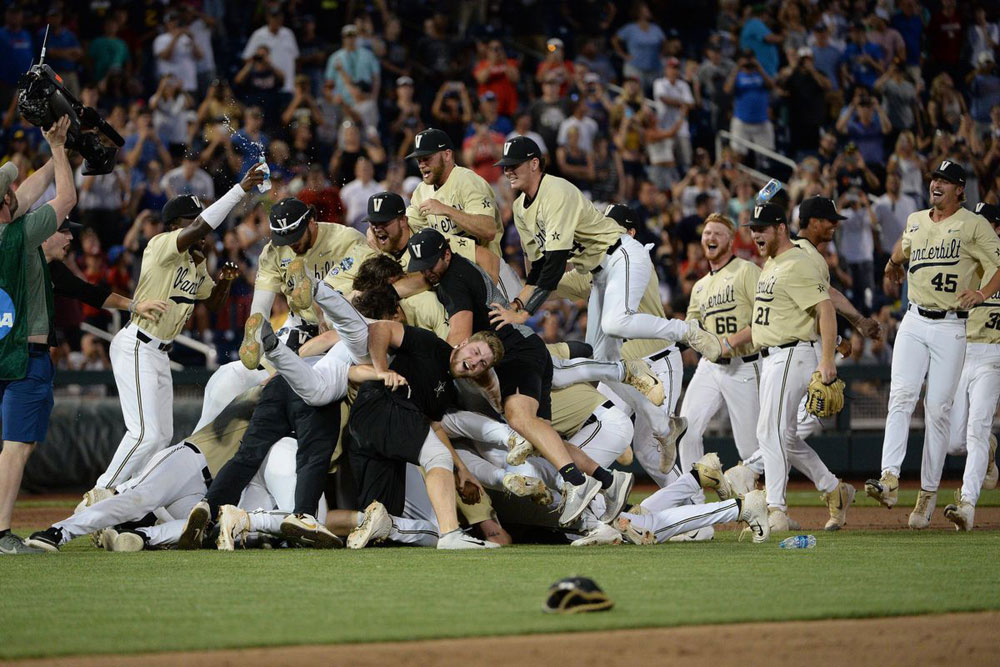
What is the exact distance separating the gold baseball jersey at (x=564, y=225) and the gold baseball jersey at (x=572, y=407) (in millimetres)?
1029

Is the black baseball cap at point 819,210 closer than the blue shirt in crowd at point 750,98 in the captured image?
Yes

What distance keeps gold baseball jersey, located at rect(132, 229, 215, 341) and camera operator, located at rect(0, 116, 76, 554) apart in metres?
2.04

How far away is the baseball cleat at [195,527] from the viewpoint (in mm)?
7929

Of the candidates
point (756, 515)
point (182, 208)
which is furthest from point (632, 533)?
point (182, 208)

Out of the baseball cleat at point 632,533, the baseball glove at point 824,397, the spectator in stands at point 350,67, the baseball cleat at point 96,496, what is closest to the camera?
the baseball cleat at point 632,533

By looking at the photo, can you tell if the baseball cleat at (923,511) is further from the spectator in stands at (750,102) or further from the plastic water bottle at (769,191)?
the spectator in stands at (750,102)

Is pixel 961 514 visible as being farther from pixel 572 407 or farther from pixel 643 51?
pixel 643 51

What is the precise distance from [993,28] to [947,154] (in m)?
3.31

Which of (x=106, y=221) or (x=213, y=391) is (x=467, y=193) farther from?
(x=106, y=221)

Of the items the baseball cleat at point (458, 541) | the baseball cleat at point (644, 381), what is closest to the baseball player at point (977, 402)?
the baseball cleat at point (644, 381)

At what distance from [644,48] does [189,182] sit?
284 inches

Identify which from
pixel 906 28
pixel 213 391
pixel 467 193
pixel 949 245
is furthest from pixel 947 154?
pixel 213 391

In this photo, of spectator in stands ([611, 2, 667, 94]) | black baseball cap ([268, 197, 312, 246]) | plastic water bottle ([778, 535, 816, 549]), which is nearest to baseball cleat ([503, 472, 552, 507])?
plastic water bottle ([778, 535, 816, 549])

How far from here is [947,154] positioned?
58.7 feet
